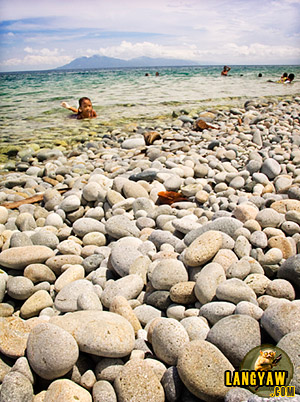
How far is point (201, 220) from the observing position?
2.77 meters

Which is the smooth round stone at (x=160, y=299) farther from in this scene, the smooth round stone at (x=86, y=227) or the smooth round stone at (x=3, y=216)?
the smooth round stone at (x=3, y=216)

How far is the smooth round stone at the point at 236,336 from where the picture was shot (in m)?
1.39

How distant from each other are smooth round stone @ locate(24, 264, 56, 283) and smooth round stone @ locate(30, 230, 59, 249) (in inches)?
14.0

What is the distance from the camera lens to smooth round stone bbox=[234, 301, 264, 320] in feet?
5.09

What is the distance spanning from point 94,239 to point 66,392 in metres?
1.49

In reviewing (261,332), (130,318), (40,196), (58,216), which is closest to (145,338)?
(130,318)

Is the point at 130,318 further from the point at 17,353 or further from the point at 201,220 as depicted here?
the point at 201,220

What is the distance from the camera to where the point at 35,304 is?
2057 mm

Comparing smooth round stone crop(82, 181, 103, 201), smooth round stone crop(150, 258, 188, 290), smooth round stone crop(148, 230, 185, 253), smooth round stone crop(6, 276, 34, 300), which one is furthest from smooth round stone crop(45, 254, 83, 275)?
smooth round stone crop(82, 181, 103, 201)

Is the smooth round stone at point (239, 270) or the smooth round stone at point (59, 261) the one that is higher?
the smooth round stone at point (239, 270)

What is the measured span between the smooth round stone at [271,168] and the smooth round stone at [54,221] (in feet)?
8.24

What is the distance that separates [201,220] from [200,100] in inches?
428

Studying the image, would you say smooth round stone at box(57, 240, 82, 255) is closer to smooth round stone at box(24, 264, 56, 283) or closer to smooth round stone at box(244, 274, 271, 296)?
smooth round stone at box(24, 264, 56, 283)

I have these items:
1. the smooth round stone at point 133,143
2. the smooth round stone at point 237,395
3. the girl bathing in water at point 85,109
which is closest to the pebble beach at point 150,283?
the smooth round stone at point 237,395
